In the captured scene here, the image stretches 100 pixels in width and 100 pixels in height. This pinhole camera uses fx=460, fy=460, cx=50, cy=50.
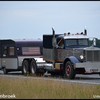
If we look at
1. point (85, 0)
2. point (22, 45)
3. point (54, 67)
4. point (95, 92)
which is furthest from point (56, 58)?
point (95, 92)

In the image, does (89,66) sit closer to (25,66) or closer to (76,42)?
(76,42)

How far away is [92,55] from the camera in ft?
81.8

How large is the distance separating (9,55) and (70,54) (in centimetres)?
679

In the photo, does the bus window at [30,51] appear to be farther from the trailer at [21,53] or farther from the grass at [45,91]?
the grass at [45,91]

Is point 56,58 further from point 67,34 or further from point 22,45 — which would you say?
point 22,45

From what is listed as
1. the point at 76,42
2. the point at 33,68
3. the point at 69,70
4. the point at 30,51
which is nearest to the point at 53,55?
the point at 76,42

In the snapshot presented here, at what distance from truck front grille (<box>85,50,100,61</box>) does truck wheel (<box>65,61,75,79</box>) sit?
0.95 m

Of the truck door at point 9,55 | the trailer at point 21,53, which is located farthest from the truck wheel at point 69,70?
the truck door at point 9,55

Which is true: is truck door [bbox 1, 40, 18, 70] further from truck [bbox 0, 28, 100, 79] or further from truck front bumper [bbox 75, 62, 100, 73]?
truck front bumper [bbox 75, 62, 100, 73]

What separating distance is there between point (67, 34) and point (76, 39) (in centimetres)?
63

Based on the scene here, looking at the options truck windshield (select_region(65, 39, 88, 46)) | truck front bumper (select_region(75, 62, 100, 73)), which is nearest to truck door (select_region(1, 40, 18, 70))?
truck windshield (select_region(65, 39, 88, 46))

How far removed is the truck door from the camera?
31.0 m

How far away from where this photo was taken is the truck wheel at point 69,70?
24.7 metres

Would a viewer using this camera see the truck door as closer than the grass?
No
